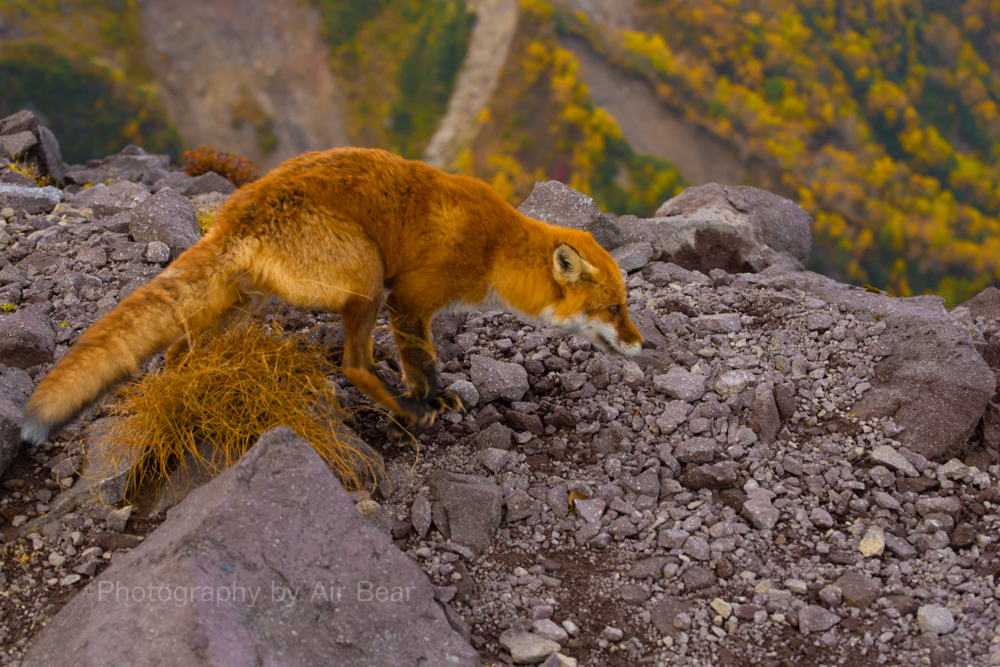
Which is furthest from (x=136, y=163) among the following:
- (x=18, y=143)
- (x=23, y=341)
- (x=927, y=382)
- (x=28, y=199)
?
(x=927, y=382)

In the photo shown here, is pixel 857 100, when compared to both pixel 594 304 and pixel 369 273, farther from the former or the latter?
pixel 369 273

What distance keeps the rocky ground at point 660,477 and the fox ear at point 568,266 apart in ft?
4.15

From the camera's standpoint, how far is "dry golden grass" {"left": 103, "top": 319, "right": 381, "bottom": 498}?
4172mm

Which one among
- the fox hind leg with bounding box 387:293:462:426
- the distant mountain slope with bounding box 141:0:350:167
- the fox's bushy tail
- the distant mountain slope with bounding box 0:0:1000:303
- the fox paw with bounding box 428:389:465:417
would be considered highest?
the fox's bushy tail

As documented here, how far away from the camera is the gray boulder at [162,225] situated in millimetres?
6902

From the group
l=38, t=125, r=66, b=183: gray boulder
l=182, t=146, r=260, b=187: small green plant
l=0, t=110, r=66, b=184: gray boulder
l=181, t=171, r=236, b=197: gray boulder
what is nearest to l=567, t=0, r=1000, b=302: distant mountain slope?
l=182, t=146, r=260, b=187: small green plant

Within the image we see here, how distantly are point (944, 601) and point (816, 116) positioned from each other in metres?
80.1

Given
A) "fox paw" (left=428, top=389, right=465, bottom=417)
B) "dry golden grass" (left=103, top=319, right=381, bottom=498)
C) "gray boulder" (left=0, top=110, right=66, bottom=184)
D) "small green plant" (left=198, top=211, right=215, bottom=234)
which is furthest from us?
"gray boulder" (left=0, top=110, right=66, bottom=184)

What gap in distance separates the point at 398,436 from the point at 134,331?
2.15m

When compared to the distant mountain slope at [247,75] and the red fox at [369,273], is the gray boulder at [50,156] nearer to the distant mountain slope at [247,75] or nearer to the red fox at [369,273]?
the red fox at [369,273]

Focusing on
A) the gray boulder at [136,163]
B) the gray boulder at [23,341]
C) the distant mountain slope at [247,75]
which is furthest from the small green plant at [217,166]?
the distant mountain slope at [247,75]

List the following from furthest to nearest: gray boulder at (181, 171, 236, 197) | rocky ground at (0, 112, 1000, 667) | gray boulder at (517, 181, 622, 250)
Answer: gray boulder at (181, 171, 236, 197) → gray boulder at (517, 181, 622, 250) → rocky ground at (0, 112, 1000, 667)

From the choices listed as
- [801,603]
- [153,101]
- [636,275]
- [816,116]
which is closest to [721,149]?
[816,116]

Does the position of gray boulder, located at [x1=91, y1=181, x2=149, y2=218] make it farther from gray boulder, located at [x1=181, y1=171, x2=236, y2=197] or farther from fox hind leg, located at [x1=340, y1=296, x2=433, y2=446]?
fox hind leg, located at [x1=340, y1=296, x2=433, y2=446]
